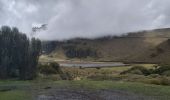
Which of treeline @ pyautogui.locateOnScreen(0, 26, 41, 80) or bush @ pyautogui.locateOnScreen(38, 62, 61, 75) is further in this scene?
bush @ pyautogui.locateOnScreen(38, 62, 61, 75)

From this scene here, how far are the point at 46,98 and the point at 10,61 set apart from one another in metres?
42.2

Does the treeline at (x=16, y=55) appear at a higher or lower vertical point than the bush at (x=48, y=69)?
higher

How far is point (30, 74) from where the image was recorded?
102 metres

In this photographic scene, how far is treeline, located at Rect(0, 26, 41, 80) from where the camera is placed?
321 feet

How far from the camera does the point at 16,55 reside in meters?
101

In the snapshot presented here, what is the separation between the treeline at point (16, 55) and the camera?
97.9 meters

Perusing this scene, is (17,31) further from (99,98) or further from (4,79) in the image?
(99,98)

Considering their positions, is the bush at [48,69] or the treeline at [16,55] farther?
the bush at [48,69]

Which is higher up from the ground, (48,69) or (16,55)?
(16,55)

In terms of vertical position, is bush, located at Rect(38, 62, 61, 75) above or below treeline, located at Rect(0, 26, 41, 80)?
below

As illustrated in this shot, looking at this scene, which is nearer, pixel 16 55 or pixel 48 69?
pixel 16 55

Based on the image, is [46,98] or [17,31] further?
[17,31]

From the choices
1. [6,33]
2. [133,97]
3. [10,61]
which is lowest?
[133,97]

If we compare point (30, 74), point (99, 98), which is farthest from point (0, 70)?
point (99, 98)
